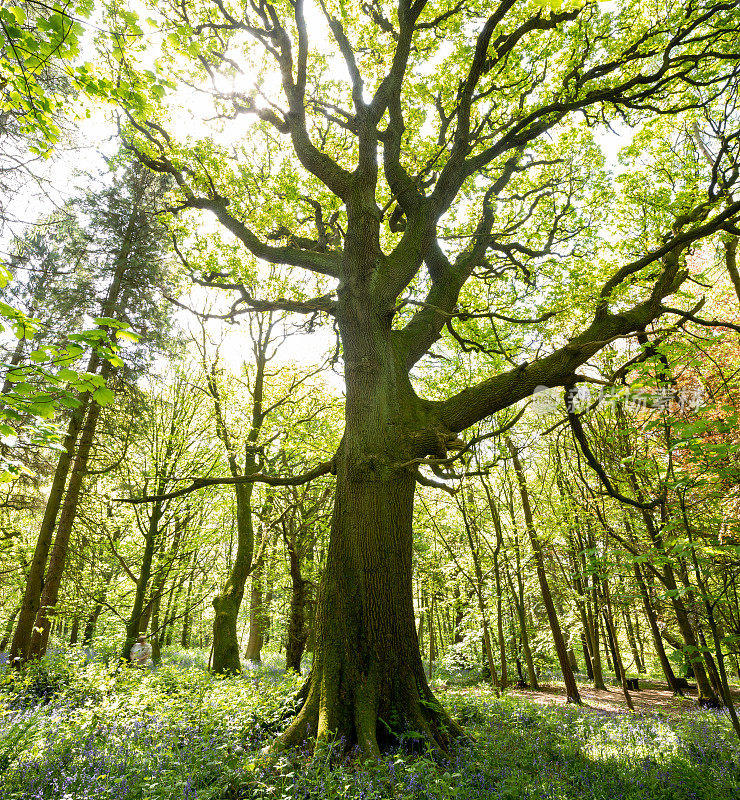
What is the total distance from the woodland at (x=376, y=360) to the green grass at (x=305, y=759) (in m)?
0.05

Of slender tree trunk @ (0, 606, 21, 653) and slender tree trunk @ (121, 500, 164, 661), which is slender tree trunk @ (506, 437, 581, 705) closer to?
slender tree trunk @ (121, 500, 164, 661)

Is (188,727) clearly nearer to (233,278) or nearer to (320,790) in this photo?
(320,790)

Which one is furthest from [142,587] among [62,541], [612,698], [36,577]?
[612,698]

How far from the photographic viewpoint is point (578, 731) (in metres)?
5.43

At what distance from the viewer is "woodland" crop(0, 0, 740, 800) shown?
12.3 ft

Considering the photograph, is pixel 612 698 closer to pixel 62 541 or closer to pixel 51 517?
pixel 62 541

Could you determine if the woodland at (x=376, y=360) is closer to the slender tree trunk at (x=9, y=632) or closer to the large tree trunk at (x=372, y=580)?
the large tree trunk at (x=372, y=580)

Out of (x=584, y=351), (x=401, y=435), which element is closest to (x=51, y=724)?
(x=401, y=435)

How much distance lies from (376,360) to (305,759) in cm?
417

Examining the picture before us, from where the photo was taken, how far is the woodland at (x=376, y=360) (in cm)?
375

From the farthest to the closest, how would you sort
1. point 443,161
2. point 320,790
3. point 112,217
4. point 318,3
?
point 112,217 < point 443,161 < point 318,3 < point 320,790

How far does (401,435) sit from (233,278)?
4.36m

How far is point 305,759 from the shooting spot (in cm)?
363

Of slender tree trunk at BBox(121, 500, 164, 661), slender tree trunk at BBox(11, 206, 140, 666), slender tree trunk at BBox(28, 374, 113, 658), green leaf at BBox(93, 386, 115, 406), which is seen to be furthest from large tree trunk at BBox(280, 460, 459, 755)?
slender tree trunk at BBox(28, 374, 113, 658)
